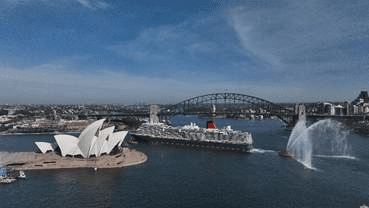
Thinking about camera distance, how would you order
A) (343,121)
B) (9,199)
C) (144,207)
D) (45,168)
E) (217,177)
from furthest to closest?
(343,121) → (45,168) → (217,177) → (9,199) → (144,207)

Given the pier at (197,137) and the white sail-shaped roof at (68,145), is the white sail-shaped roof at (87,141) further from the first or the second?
the pier at (197,137)

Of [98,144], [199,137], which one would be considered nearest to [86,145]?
[98,144]

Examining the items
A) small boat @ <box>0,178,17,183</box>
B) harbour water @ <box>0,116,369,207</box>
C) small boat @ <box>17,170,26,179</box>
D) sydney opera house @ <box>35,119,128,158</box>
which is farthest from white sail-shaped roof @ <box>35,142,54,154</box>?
small boat @ <box>0,178,17,183</box>

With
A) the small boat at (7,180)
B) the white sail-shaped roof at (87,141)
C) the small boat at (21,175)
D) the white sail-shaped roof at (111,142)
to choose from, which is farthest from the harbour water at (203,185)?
the white sail-shaped roof at (111,142)

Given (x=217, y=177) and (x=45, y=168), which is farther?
(x=45, y=168)

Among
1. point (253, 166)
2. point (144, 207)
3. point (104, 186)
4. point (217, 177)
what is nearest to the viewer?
point (144, 207)

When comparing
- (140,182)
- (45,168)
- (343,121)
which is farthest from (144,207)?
(343,121)

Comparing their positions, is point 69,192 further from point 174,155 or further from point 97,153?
point 174,155
